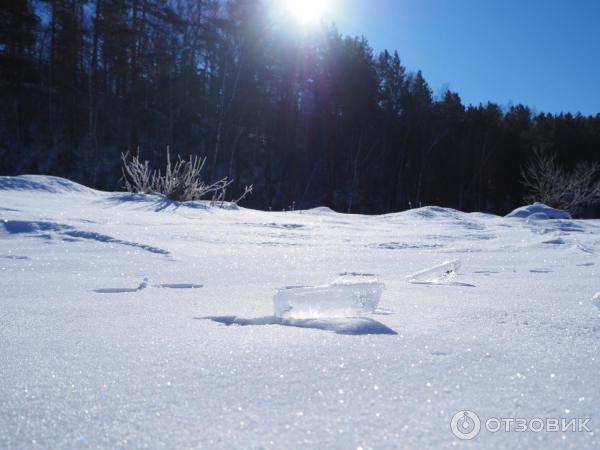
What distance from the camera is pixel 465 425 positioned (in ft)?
A: 1.37

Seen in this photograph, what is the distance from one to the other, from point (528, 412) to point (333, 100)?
93.2ft

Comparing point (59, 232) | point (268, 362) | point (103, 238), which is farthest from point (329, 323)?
point (59, 232)

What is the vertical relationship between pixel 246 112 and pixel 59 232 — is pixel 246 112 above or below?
above

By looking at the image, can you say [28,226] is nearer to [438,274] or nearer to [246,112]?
[438,274]

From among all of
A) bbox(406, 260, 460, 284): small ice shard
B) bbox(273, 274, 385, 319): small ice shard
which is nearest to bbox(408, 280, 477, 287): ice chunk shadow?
bbox(406, 260, 460, 284): small ice shard

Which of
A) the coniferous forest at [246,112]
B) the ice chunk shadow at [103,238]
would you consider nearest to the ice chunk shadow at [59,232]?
the ice chunk shadow at [103,238]

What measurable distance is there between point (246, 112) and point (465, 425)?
78.1 ft

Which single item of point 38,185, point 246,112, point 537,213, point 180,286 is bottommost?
point 180,286

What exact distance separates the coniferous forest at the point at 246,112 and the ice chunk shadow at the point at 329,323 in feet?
43.9

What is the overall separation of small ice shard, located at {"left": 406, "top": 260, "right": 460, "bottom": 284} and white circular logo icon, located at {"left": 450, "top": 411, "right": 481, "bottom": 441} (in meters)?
1.09

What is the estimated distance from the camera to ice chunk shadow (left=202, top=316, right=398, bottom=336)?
0.73m

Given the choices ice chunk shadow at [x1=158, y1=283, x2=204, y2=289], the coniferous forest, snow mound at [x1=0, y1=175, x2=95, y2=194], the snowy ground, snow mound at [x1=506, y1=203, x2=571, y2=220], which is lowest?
ice chunk shadow at [x1=158, y1=283, x2=204, y2=289]

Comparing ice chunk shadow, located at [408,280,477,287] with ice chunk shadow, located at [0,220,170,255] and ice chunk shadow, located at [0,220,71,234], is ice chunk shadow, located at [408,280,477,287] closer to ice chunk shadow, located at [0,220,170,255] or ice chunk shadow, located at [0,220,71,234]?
ice chunk shadow, located at [0,220,170,255]

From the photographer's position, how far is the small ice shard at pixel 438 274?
58.9 inches
